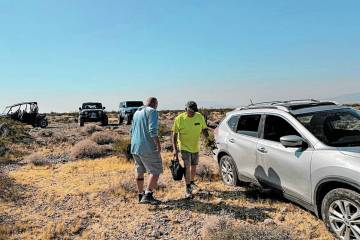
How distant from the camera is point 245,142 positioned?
7.29 meters

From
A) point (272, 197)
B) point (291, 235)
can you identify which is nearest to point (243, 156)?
point (272, 197)

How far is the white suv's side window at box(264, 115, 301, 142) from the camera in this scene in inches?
247

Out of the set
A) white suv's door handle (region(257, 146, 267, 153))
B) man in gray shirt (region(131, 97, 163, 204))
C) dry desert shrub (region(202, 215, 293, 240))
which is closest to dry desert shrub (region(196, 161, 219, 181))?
man in gray shirt (region(131, 97, 163, 204))

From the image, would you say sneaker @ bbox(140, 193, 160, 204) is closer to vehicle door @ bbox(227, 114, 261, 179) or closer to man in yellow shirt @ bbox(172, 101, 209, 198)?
man in yellow shirt @ bbox(172, 101, 209, 198)

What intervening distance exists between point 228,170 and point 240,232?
2.91 m

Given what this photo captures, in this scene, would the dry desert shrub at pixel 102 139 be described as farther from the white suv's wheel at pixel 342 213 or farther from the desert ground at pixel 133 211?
the white suv's wheel at pixel 342 213

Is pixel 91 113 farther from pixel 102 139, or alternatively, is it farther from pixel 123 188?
pixel 123 188

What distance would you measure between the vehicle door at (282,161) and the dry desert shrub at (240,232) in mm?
683

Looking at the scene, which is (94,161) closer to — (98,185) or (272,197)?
(98,185)

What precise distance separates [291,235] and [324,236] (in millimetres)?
449

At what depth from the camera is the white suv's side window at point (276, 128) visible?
247 inches

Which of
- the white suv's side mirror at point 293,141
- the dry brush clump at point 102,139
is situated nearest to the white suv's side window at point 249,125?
the white suv's side mirror at point 293,141

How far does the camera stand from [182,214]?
6973 mm

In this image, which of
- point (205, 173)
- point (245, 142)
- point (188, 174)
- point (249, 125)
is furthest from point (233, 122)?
point (205, 173)
